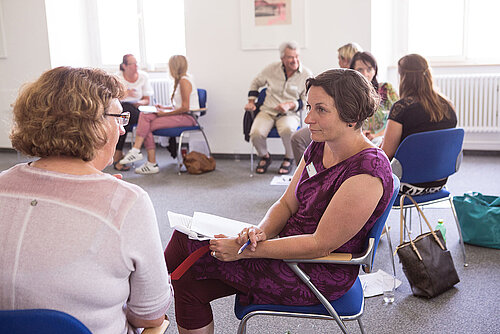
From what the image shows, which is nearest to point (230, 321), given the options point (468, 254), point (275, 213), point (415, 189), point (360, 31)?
point (275, 213)

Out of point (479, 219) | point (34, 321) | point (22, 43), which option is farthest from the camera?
point (22, 43)

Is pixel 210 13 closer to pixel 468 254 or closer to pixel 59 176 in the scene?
pixel 468 254

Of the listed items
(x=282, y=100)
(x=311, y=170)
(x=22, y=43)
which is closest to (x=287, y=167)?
(x=282, y=100)

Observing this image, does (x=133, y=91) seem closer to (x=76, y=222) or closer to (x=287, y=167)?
(x=287, y=167)

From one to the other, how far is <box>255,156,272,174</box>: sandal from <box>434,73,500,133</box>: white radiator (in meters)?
2.07

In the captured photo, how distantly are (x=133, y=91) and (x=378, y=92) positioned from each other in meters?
3.38

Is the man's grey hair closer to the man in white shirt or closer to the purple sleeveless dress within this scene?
A: the man in white shirt

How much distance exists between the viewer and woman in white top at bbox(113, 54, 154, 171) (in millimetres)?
6512

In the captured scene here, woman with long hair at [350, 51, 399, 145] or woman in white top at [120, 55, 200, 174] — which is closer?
woman with long hair at [350, 51, 399, 145]

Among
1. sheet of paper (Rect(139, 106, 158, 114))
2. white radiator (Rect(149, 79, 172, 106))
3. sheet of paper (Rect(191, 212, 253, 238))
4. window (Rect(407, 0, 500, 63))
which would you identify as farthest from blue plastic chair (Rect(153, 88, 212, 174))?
sheet of paper (Rect(191, 212, 253, 238))

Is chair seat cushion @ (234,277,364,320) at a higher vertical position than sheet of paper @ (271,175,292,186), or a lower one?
higher

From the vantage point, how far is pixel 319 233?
180cm

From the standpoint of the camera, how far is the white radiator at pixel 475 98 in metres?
6.27

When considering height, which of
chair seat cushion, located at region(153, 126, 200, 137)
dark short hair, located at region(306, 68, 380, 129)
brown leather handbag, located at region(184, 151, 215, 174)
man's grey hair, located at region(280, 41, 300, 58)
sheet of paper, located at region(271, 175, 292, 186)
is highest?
man's grey hair, located at region(280, 41, 300, 58)
